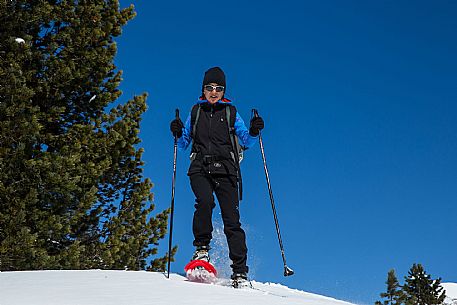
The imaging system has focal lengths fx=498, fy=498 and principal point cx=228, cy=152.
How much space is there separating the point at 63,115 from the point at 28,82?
115 centimetres

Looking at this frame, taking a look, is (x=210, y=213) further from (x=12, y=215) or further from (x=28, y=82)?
(x=28, y=82)

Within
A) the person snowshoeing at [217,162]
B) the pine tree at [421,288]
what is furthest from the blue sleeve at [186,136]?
the pine tree at [421,288]

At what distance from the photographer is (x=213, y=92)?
645 cm

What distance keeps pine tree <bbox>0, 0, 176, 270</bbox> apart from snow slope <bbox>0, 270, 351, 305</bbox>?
4.24 m

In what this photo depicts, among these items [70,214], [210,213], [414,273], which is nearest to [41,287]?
[210,213]

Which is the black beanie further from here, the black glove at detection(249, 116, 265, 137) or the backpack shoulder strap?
the black glove at detection(249, 116, 265, 137)

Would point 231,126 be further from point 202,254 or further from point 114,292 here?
point 114,292

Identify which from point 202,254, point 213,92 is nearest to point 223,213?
point 202,254

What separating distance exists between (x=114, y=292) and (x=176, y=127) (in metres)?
2.59

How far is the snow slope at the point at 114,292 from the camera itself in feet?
13.5

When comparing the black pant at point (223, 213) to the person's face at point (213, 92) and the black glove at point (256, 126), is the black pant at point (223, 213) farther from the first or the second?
the person's face at point (213, 92)

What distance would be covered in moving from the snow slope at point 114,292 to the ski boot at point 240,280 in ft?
2.42

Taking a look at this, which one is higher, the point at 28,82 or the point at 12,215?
the point at 28,82

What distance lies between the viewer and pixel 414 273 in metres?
30.1
